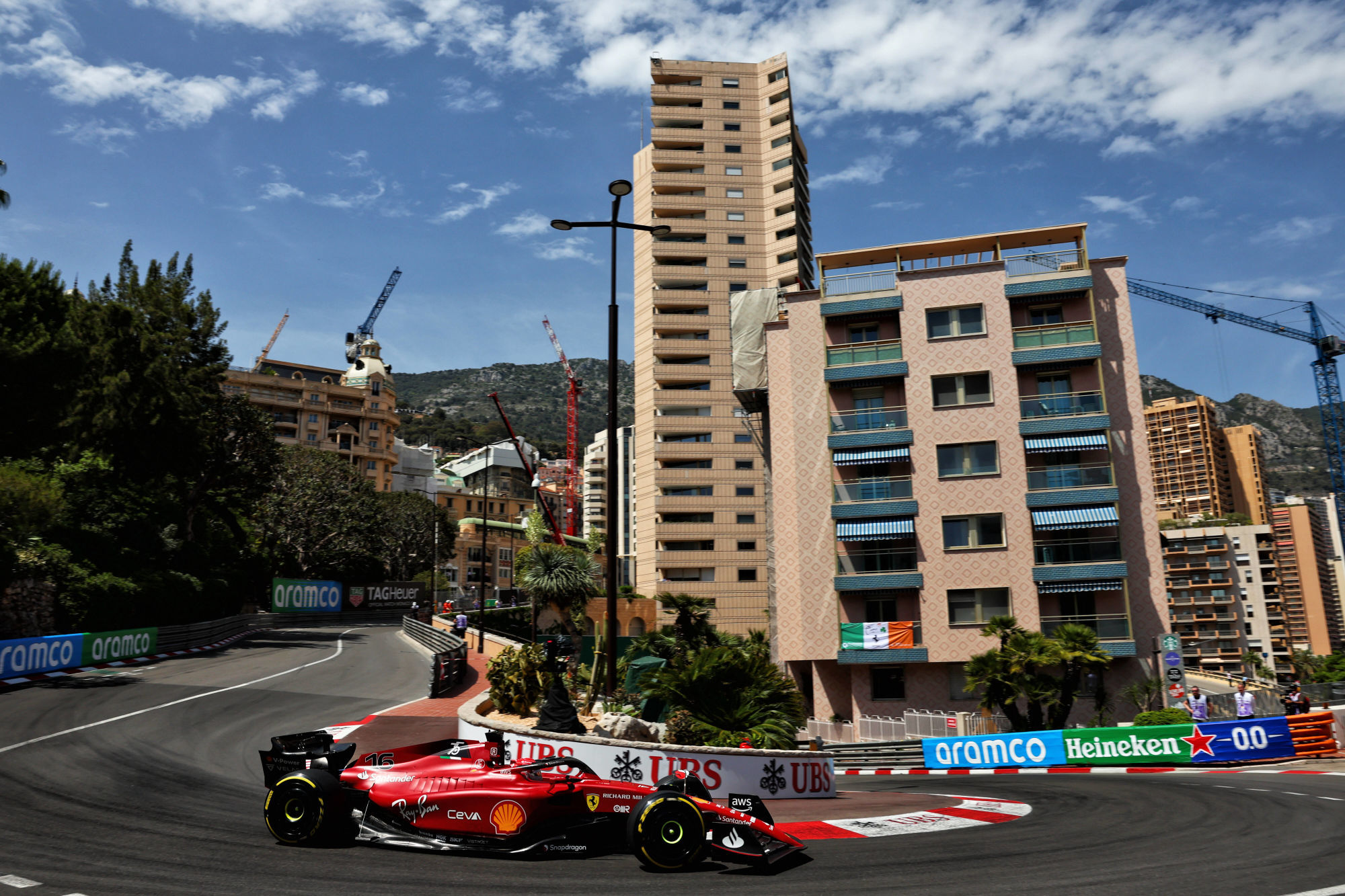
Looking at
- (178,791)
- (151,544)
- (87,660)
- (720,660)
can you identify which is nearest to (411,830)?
(178,791)

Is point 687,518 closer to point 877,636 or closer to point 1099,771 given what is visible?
point 877,636

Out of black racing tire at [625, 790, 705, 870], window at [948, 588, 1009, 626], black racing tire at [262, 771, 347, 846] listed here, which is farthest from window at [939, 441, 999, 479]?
black racing tire at [262, 771, 347, 846]

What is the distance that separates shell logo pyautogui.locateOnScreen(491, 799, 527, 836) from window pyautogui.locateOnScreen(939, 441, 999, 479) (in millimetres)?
31319

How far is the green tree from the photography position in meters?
75.8

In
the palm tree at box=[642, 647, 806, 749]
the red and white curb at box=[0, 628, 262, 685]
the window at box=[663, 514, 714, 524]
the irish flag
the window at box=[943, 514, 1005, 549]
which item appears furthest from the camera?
the window at box=[663, 514, 714, 524]

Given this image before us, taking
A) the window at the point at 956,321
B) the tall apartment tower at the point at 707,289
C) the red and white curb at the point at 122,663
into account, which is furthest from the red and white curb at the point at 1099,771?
the tall apartment tower at the point at 707,289

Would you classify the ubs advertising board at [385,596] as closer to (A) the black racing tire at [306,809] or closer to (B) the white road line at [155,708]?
(B) the white road line at [155,708]

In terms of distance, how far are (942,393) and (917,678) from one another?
12.7 metres

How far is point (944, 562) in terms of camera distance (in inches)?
1420

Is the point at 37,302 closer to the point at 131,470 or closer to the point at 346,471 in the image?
the point at 131,470

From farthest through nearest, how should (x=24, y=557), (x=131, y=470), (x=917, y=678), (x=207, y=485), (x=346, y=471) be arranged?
(x=346, y=471) → (x=207, y=485) → (x=131, y=470) → (x=917, y=678) → (x=24, y=557)

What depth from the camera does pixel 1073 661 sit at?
2833cm

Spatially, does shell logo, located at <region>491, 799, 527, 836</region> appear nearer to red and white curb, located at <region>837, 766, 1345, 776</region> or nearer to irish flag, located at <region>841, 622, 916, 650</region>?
red and white curb, located at <region>837, 766, 1345, 776</region>

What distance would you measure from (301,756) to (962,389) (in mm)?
33603
